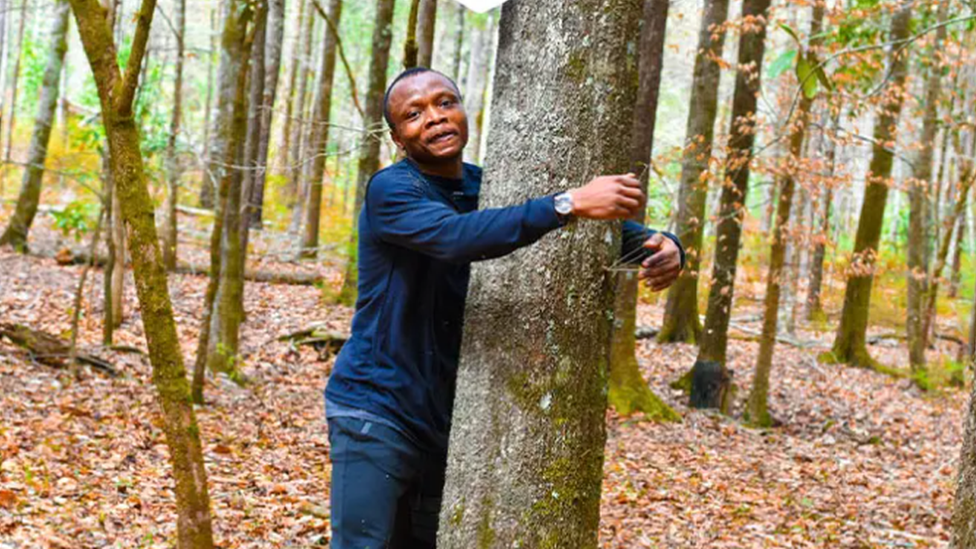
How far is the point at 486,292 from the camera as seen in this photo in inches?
106

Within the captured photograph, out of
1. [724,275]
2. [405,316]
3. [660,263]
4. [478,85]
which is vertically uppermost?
[478,85]

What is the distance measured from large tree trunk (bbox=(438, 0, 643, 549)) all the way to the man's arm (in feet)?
0.81

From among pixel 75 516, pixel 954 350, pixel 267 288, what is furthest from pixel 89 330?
pixel 954 350

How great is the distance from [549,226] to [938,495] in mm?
7607

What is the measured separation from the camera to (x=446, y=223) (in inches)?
97.3

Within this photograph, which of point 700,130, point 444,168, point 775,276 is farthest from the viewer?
point 700,130

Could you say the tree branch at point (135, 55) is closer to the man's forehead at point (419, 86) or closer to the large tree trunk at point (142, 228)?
the large tree trunk at point (142, 228)

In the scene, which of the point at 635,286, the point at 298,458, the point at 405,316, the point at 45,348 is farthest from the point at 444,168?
the point at 635,286

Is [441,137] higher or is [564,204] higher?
[441,137]

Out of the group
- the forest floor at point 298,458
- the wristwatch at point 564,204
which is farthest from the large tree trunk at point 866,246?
the wristwatch at point 564,204

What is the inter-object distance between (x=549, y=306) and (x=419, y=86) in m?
0.81

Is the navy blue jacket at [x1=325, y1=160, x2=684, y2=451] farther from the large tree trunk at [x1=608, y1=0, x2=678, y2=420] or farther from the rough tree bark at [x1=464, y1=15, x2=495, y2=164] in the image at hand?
the rough tree bark at [x1=464, y1=15, x2=495, y2=164]

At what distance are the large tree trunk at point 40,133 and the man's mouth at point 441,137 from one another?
42.7ft

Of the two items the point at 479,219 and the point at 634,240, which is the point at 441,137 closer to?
the point at 479,219
